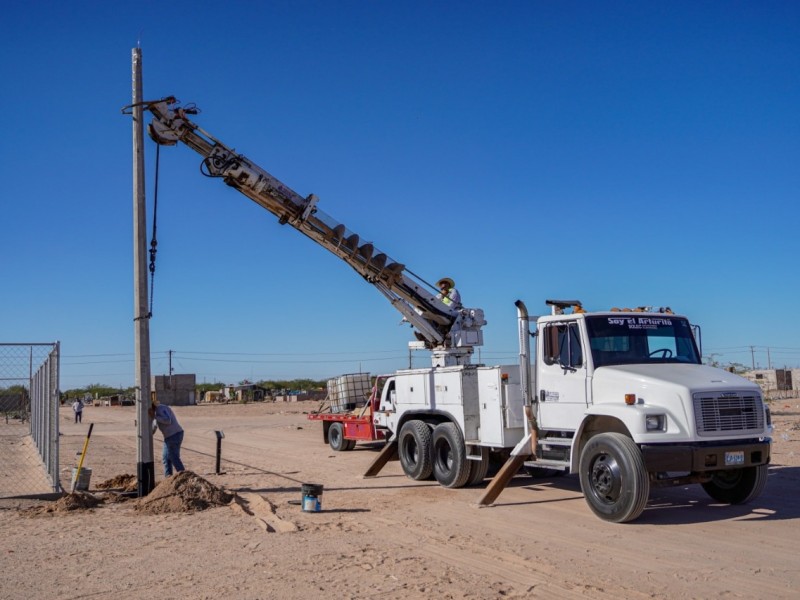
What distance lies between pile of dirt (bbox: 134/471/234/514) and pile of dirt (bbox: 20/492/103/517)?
2.17 ft

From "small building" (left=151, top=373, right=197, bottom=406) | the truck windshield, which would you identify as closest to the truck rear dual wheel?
the truck windshield

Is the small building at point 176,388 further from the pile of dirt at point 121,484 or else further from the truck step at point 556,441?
the truck step at point 556,441

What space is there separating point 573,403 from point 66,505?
727cm

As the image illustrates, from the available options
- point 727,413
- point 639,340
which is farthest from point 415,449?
point 727,413

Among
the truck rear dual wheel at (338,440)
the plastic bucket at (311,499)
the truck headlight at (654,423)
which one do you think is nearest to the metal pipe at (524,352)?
the truck headlight at (654,423)

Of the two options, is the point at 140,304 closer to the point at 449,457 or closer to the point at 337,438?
the point at 449,457

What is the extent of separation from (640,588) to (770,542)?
2566mm

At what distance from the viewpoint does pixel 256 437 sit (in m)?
25.6

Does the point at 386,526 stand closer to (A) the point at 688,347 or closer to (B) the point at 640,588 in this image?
(B) the point at 640,588

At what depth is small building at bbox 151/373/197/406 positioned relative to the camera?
62.6 m

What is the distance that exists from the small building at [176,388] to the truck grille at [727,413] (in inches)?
2271

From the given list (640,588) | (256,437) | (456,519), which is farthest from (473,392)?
(256,437)

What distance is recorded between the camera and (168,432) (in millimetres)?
12102

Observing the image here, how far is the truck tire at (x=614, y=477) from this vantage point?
29.1ft
